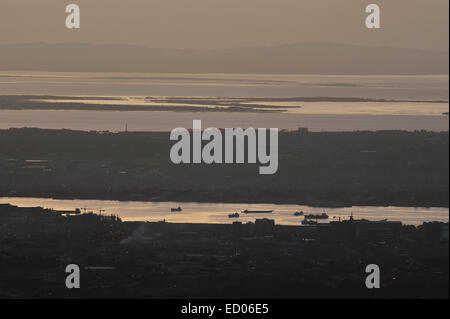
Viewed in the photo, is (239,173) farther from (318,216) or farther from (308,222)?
(308,222)

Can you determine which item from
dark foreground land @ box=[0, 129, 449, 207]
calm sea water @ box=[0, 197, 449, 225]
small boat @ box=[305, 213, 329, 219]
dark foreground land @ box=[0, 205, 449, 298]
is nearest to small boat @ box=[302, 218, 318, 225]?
calm sea water @ box=[0, 197, 449, 225]

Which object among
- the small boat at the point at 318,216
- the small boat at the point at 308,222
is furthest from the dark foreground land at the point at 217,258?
the small boat at the point at 318,216

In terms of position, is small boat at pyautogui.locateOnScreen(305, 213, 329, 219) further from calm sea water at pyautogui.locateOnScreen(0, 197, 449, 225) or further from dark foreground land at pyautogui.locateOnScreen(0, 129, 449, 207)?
dark foreground land at pyautogui.locateOnScreen(0, 129, 449, 207)

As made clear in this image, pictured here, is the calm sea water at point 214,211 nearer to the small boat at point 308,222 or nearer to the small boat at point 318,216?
the small boat at point 318,216

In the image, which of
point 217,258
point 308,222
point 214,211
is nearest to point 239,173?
point 214,211
